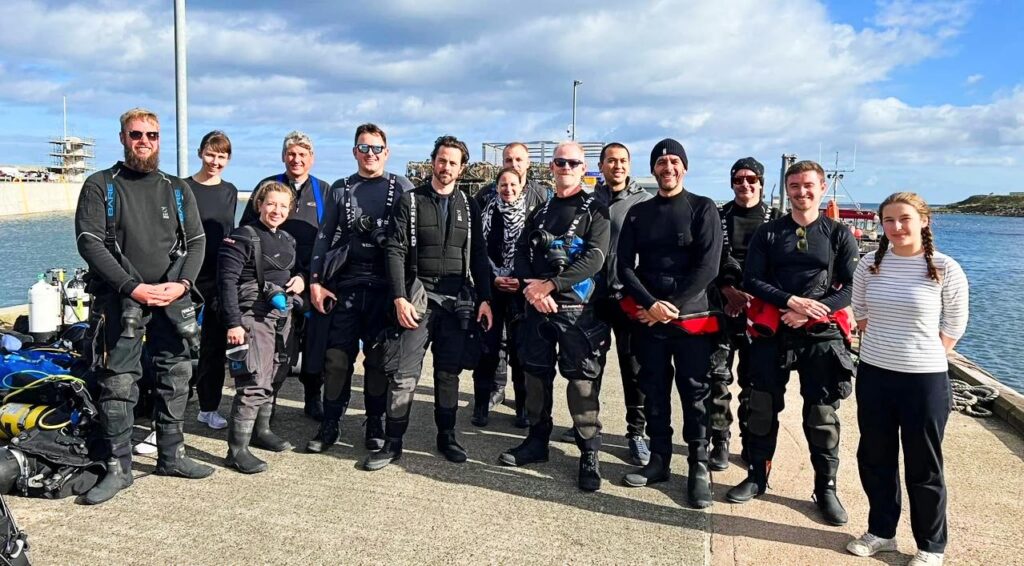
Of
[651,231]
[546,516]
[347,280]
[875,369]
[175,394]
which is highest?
[651,231]

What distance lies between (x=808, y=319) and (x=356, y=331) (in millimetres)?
2827

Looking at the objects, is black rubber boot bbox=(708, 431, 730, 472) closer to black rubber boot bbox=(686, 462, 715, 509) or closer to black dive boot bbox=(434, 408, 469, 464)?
black rubber boot bbox=(686, 462, 715, 509)

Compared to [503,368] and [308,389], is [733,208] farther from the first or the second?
[308,389]

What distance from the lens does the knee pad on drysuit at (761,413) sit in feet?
12.6

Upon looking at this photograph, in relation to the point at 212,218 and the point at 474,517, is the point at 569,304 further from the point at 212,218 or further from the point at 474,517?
the point at 212,218

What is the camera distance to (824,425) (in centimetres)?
370

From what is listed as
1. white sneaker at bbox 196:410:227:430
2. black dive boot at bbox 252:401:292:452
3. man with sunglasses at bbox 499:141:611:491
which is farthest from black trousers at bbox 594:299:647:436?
white sneaker at bbox 196:410:227:430

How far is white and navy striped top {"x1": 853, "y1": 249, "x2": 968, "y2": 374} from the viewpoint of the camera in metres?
3.08

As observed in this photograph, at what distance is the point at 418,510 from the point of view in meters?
3.61

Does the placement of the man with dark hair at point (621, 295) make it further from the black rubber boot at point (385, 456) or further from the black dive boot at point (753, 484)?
the black rubber boot at point (385, 456)

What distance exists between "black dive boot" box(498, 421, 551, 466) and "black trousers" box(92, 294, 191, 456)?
2.08 m

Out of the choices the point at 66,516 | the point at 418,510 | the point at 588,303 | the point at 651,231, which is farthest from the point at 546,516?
the point at 66,516

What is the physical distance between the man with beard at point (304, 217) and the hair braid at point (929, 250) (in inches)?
140

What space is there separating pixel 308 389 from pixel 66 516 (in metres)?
2.01
